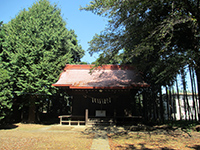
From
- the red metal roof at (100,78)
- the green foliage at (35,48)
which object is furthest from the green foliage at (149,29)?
the green foliage at (35,48)

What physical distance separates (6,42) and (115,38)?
9563 millimetres

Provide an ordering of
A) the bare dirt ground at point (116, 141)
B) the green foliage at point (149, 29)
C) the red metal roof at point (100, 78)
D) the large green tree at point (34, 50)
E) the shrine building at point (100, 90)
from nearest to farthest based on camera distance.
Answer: the bare dirt ground at point (116, 141) → the green foliage at point (149, 29) → the red metal roof at point (100, 78) → the large green tree at point (34, 50) → the shrine building at point (100, 90)

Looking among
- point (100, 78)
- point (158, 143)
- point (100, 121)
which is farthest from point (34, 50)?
point (158, 143)

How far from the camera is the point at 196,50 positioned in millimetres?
7672

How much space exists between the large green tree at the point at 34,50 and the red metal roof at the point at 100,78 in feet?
3.44

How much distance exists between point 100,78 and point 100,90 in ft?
4.70

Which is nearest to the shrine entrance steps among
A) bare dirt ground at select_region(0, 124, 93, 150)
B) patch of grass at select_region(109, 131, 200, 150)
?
bare dirt ground at select_region(0, 124, 93, 150)

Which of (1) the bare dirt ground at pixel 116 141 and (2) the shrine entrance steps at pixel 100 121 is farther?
(2) the shrine entrance steps at pixel 100 121

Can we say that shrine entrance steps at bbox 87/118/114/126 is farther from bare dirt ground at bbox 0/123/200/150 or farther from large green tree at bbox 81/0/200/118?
large green tree at bbox 81/0/200/118

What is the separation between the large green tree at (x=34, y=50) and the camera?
10.9 meters

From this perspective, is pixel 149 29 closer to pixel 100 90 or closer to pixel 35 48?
pixel 100 90

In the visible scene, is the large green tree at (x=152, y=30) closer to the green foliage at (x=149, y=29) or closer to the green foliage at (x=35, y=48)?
the green foliage at (x=149, y=29)

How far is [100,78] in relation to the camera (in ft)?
40.5

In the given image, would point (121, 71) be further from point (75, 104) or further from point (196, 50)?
point (196, 50)
